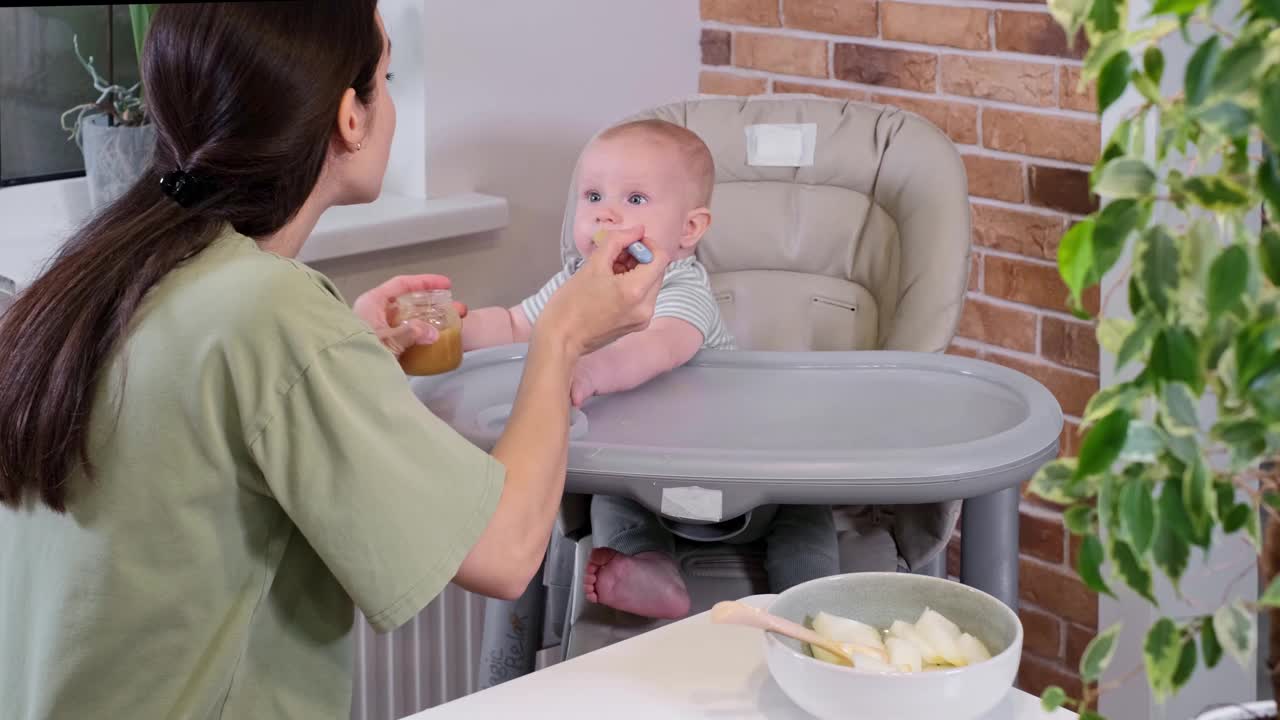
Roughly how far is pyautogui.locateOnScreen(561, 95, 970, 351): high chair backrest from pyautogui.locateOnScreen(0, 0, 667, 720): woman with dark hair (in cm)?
92

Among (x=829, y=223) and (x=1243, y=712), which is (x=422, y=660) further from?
(x=1243, y=712)

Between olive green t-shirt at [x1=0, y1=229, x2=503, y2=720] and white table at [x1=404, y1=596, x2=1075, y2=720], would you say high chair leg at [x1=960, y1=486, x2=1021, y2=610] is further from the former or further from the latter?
olive green t-shirt at [x1=0, y1=229, x2=503, y2=720]

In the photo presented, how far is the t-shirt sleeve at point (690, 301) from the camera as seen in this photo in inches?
74.7

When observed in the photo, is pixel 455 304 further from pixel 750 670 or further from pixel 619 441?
pixel 750 670

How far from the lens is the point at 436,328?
1.67 metres

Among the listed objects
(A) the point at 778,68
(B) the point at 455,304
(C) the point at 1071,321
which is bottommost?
(C) the point at 1071,321

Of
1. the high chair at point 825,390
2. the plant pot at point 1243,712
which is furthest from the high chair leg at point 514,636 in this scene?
the plant pot at point 1243,712

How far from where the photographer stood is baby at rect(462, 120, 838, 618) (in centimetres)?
171

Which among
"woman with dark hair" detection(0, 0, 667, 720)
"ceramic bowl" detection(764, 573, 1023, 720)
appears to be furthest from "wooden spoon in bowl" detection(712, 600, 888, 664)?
"woman with dark hair" detection(0, 0, 667, 720)

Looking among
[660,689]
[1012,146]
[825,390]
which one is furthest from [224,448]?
[1012,146]

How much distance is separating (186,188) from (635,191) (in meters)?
0.88

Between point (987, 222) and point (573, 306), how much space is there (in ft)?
4.29

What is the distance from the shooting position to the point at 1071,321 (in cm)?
242

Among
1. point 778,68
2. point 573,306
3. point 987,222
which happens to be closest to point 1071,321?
point 987,222
